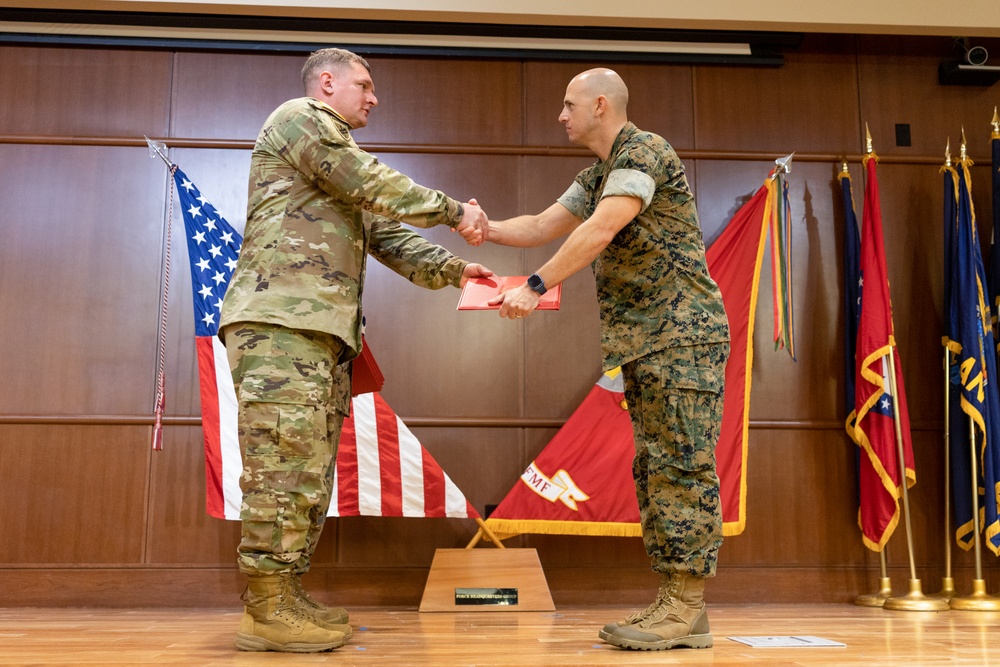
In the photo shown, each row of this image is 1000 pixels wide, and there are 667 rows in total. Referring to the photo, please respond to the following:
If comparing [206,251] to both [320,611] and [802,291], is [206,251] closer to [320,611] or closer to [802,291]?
[320,611]

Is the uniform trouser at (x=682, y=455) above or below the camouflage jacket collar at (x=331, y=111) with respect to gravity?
below

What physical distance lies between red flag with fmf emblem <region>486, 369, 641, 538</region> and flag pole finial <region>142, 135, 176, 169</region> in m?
2.25

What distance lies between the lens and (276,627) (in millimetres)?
2250

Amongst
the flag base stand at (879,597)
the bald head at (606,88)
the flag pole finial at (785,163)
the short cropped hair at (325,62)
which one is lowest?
the flag base stand at (879,597)

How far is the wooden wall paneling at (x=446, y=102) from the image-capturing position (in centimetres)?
431

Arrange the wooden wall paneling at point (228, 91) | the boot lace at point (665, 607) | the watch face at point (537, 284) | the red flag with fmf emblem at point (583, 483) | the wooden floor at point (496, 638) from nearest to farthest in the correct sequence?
1. the wooden floor at point (496, 638)
2. the boot lace at point (665, 607)
3. the watch face at point (537, 284)
4. the red flag with fmf emblem at point (583, 483)
5. the wooden wall paneling at point (228, 91)

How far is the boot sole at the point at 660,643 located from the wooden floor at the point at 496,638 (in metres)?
0.03

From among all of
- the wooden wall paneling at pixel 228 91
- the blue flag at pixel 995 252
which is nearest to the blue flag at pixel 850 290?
the blue flag at pixel 995 252

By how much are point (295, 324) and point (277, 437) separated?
1.03ft

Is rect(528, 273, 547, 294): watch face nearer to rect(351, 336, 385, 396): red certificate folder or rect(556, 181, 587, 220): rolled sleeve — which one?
rect(556, 181, 587, 220): rolled sleeve

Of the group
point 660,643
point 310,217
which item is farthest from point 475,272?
point 660,643

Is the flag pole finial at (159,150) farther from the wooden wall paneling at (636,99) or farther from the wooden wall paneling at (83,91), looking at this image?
the wooden wall paneling at (636,99)

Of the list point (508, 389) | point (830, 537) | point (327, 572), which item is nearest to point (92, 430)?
point (327, 572)

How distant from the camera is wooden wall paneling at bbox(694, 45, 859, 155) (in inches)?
174
